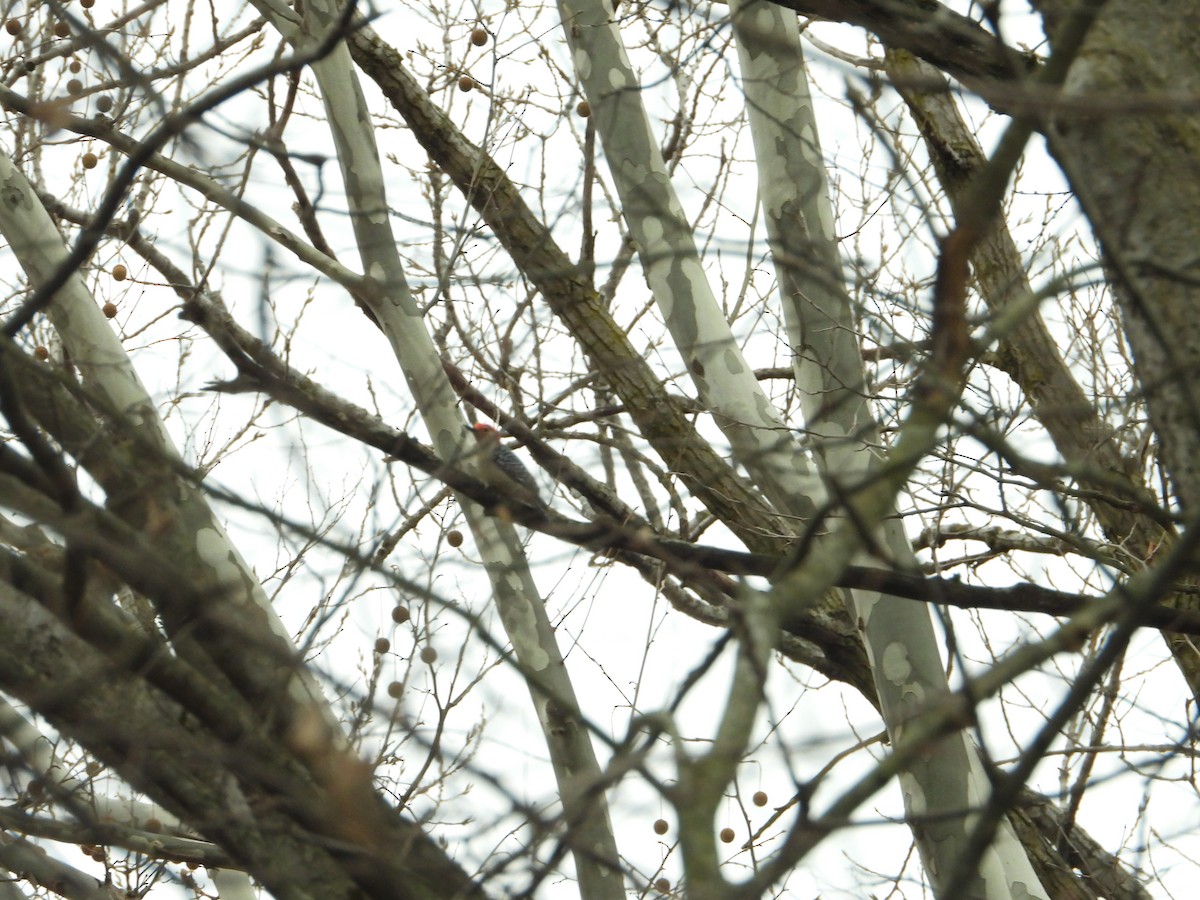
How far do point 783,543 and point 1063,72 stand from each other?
2.59 meters

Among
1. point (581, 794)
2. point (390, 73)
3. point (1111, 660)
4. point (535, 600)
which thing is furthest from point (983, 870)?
point (390, 73)

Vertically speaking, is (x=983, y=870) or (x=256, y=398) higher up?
(x=256, y=398)

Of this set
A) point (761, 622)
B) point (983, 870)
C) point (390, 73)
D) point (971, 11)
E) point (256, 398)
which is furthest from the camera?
point (256, 398)

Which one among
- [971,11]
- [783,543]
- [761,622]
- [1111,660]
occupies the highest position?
[971,11]

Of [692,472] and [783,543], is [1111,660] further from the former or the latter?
[692,472]

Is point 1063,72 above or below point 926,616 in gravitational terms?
below

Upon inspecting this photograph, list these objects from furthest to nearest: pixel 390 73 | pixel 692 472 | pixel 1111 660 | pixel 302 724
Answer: pixel 390 73
pixel 692 472
pixel 302 724
pixel 1111 660

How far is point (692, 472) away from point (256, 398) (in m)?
2.90

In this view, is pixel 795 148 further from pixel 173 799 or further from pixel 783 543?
pixel 173 799

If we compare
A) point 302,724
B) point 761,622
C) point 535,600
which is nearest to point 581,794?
point 761,622

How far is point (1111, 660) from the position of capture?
1404 mm

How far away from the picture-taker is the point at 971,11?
2736 millimetres

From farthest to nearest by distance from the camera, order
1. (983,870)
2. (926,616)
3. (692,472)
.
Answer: (692,472) < (926,616) < (983,870)

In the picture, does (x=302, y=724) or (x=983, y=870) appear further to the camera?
(x=983, y=870)
